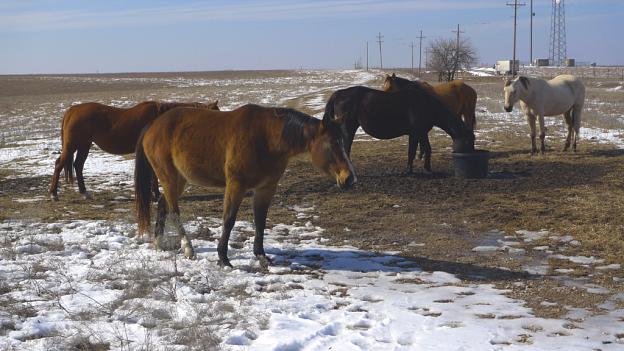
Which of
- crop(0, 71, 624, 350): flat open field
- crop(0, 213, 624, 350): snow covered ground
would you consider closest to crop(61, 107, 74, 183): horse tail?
crop(0, 71, 624, 350): flat open field

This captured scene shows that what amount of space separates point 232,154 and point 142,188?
1417 millimetres

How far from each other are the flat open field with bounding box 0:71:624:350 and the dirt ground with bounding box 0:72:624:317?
0.04 metres

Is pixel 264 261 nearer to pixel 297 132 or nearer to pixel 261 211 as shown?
pixel 261 211

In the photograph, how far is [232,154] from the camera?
608 cm

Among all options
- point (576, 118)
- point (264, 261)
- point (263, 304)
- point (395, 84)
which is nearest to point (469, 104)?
point (576, 118)

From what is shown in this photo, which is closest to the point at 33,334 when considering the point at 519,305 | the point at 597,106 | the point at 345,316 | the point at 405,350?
the point at 345,316

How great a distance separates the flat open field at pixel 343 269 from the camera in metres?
4.49

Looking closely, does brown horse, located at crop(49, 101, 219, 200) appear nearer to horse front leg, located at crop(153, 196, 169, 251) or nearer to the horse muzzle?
horse front leg, located at crop(153, 196, 169, 251)

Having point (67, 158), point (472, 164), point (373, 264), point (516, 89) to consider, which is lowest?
point (373, 264)

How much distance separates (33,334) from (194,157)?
2.43 meters

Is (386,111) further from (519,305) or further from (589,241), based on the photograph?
(519,305)

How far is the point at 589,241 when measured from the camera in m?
6.99

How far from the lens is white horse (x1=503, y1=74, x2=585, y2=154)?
44.4 ft

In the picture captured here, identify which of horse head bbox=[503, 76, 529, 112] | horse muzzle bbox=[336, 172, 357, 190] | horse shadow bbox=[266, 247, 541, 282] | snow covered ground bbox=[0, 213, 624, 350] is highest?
horse head bbox=[503, 76, 529, 112]
